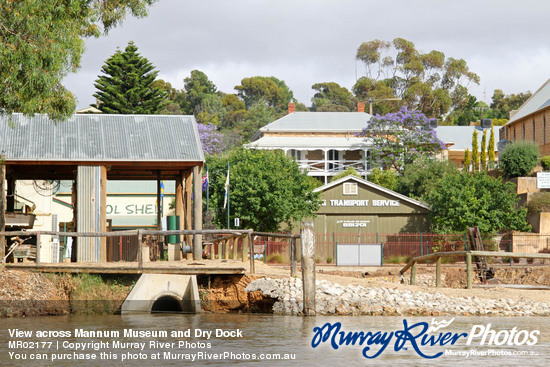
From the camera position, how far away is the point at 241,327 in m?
19.9

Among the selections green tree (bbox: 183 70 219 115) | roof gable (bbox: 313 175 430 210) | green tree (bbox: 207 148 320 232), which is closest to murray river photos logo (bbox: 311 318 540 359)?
green tree (bbox: 207 148 320 232)

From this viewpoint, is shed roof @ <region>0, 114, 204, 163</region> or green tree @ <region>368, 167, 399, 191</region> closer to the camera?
shed roof @ <region>0, 114, 204, 163</region>

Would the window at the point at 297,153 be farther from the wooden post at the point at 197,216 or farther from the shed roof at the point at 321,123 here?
the wooden post at the point at 197,216

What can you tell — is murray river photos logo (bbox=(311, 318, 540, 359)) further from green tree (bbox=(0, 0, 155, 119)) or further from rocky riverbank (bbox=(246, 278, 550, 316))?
green tree (bbox=(0, 0, 155, 119))

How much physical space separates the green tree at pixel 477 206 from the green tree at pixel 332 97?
3361 inches

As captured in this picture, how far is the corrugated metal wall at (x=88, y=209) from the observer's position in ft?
86.9

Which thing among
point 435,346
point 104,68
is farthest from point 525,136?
point 435,346

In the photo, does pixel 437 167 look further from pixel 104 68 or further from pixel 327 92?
pixel 327 92

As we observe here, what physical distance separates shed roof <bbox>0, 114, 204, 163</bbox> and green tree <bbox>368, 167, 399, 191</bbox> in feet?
129

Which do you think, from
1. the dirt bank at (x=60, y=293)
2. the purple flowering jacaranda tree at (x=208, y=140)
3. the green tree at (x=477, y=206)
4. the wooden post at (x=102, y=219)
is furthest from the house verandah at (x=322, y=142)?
the dirt bank at (x=60, y=293)

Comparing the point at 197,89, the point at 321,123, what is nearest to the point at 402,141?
the point at 321,123

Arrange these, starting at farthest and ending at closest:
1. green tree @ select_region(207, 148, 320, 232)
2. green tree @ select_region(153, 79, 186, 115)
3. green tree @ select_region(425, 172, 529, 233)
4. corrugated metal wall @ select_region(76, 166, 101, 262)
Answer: green tree @ select_region(153, 79, 186, 115), green tree @ select_region(207, 148, 320, 232), green tree @ select_region(425, 172, 529, 233), corrugated metal wall @ select_region(76, 166, 101, 262)

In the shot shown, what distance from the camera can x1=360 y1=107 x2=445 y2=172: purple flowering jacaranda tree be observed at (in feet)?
238

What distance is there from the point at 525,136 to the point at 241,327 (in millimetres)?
56791
